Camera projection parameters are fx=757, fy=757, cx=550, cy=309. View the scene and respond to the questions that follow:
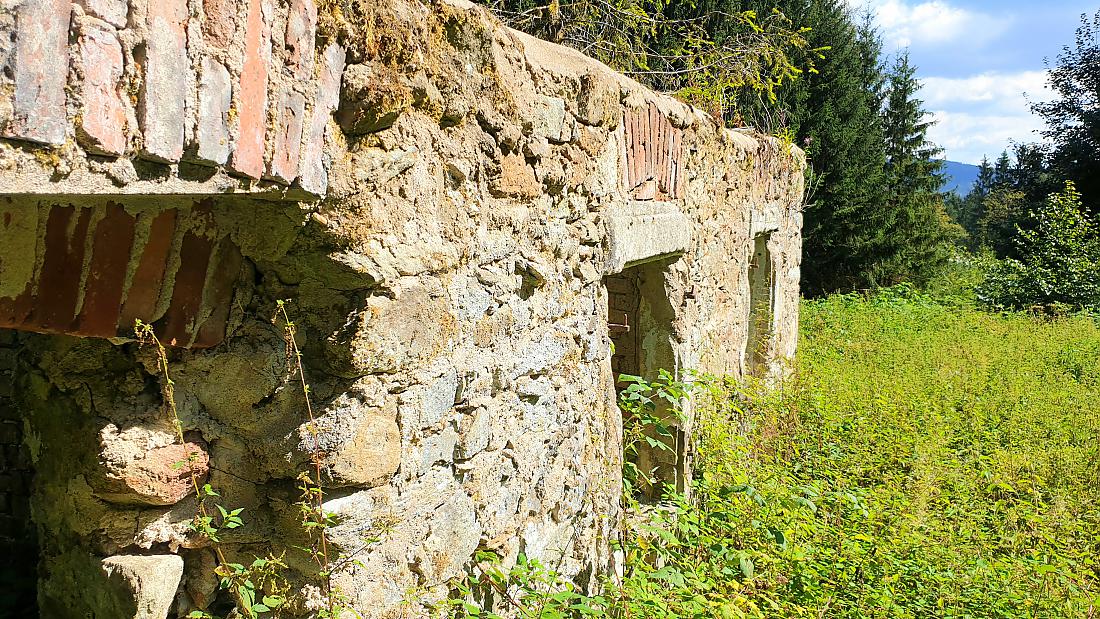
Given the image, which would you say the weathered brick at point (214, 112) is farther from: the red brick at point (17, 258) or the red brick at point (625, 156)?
the red brick at point (625, 156)

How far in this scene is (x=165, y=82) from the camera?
1042 mm

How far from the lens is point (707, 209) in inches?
173

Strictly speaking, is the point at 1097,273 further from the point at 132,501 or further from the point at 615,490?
the point at 132,501

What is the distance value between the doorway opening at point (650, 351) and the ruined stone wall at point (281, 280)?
1.60m

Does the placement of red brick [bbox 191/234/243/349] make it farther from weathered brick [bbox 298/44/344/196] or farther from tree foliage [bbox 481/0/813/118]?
tree foliage [bbox 481/0/813/118]

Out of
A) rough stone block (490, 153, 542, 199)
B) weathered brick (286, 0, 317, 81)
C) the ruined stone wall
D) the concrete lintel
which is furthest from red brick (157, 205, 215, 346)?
the concrete lintel

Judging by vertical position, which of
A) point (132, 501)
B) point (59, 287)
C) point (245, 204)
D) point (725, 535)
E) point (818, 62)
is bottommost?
point (725, 535)

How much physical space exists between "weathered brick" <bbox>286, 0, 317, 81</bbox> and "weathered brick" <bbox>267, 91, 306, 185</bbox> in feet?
0.15

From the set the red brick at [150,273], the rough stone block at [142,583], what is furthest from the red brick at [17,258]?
the rough stone block at [142,583]

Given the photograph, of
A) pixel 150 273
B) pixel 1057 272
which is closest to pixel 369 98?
pixel 150 273

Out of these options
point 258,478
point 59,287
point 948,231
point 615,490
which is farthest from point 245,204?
point 948,231

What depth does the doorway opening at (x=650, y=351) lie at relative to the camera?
13.0 feet

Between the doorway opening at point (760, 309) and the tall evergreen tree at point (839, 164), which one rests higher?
the tall evergreen tree at point (839, 164)

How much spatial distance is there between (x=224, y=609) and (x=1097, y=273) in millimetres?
14518
